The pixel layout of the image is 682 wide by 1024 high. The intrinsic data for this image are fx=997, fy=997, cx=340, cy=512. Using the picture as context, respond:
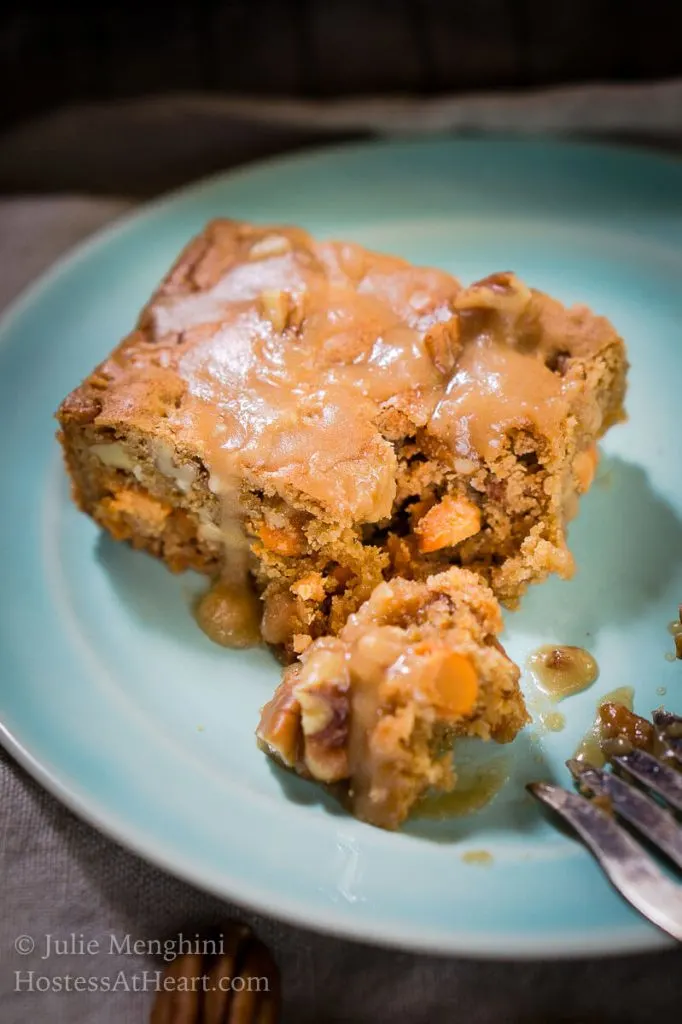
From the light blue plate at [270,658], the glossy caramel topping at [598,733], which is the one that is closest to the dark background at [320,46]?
the light blue plate at [270,658]

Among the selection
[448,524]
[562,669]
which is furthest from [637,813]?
[448,524]

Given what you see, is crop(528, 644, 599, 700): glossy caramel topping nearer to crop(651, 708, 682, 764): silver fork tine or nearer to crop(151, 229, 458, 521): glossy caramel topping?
crop(651, 708, 682, 764): silver fork tine

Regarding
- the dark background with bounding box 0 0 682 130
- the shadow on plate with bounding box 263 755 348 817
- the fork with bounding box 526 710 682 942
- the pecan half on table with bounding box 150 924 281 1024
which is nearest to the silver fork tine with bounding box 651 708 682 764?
the fork with bounding box 526 710 682 942

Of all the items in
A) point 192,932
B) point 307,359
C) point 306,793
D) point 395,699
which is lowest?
point 192,932

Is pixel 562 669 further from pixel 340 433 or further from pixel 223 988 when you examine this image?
pixel 223 988

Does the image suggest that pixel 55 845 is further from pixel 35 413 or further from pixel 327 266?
pixel 327 266

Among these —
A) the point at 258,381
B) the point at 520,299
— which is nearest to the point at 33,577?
the point at 258,381

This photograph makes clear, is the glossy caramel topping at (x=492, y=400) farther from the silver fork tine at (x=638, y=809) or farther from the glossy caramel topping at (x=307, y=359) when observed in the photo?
the silver fork tine at (x=638, y=809)
